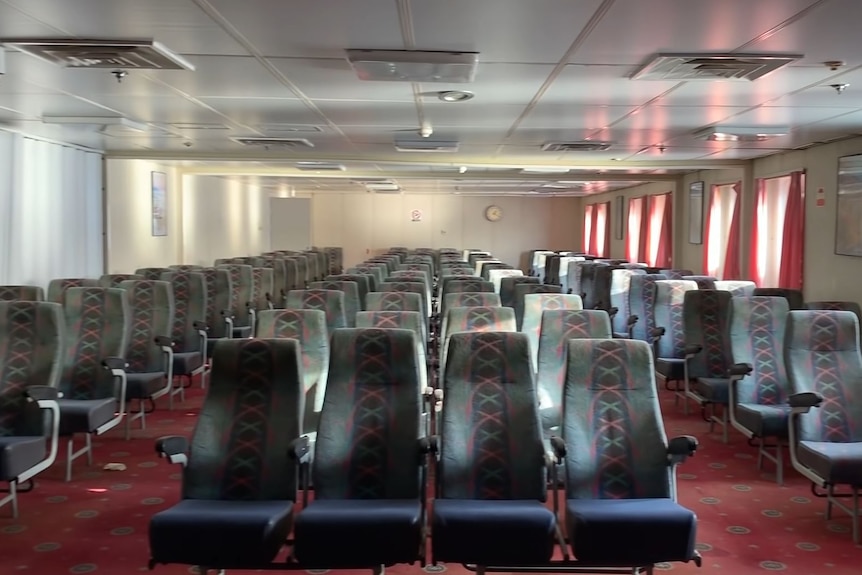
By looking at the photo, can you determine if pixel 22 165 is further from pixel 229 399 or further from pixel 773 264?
pixel 773 264

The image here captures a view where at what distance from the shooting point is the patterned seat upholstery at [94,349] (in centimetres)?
554

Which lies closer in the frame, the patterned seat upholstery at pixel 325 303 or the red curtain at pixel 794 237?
the patterned seat upholstery at pixel 325 303

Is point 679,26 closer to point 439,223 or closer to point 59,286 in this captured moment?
point 59,286

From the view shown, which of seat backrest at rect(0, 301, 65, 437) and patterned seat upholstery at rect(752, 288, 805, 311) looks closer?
seat backrest at rect(0, 301, 65, 437)

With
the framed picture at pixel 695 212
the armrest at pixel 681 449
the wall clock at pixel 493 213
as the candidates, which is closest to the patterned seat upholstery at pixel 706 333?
the armrest at pixel 681 449

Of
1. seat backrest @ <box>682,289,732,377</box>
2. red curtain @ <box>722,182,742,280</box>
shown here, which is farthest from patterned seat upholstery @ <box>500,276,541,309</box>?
red curtain @ <box>722,182,742,280</box>

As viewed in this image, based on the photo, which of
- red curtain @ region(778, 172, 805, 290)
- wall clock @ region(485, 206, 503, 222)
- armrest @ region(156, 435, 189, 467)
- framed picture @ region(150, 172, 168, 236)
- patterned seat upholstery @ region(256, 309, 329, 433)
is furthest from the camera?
wall clock @ region(485, 206, 503, 222)

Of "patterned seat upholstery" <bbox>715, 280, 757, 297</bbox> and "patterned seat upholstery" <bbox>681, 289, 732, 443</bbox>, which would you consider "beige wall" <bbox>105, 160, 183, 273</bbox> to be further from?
"patterned seat upholstery" <bbox>715, 280, 757, 297</bbox>

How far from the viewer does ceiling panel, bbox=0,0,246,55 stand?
345 cm

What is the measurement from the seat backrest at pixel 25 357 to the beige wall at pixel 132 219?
5900 mm

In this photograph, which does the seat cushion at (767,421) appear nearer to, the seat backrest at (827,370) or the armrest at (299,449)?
the seat backrest at (827,370)

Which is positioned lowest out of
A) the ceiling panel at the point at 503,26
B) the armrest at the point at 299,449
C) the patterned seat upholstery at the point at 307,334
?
the armrest at the point at 299,449

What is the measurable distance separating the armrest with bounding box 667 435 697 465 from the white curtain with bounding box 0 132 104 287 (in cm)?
697

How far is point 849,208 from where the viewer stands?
25.8 feet
